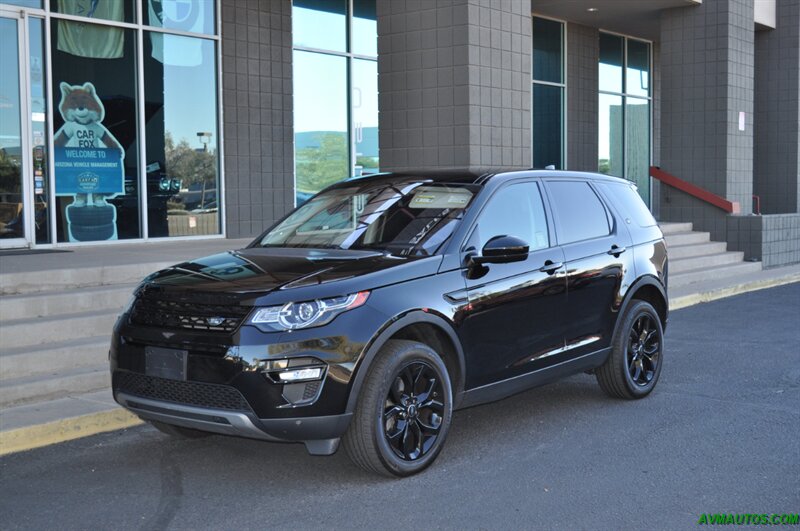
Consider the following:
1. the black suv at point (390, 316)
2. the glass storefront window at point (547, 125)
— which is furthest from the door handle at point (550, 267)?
the glass storefront window at point (547, 125)

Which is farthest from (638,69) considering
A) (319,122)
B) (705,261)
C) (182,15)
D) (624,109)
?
(182,15)

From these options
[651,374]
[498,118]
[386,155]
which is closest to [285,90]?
[386,155]

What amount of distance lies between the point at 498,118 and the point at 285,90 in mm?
4137

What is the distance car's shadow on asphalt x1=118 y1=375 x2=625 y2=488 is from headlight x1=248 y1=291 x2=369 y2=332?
0.98 m

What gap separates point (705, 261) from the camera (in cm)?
1630

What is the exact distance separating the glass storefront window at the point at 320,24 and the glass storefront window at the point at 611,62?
8.11 meters

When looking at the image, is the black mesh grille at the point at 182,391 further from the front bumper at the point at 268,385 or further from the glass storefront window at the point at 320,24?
the glass storefront window at the point at 320,24

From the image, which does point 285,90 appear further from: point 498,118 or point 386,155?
point 498,118

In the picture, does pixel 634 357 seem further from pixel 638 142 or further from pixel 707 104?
pixel 638 142

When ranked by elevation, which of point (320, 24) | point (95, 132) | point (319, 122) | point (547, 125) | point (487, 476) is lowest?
point (487, 476)

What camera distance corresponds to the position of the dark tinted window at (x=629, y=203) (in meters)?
7.61

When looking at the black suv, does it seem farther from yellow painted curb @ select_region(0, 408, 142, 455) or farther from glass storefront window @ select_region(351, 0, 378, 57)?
glass storefront window @ select_region(351, 0, 378, 57)

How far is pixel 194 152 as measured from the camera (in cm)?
1412

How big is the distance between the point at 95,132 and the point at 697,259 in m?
9.79
